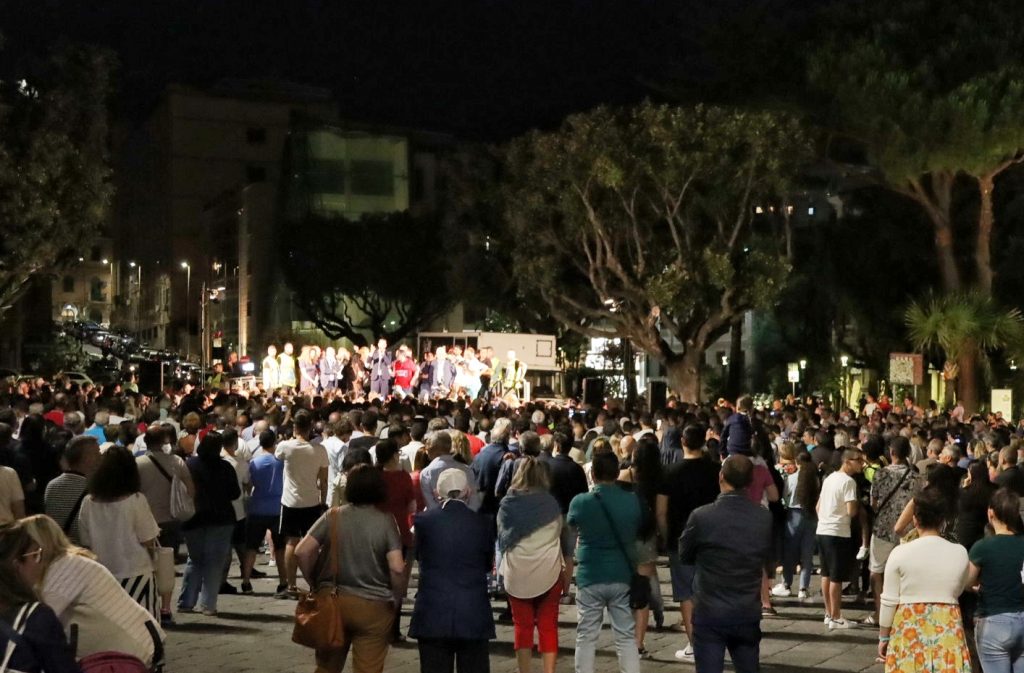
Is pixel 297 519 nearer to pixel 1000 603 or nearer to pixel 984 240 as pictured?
pixel 1000 603

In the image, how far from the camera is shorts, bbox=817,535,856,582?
36.9ft

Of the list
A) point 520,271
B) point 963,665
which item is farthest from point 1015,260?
point 963,665

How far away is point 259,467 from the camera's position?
12.6 m

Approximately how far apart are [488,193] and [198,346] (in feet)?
151

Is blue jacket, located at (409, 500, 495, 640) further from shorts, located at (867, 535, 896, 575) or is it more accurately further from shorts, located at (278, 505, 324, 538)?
shorts, located at (278, 505, 324, 538)

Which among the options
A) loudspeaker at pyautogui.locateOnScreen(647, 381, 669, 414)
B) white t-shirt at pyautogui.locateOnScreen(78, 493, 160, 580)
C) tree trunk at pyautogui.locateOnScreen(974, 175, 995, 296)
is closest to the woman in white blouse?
white t-shirt at pyautogui.locateOnScreen(78, 493, 160, 580)

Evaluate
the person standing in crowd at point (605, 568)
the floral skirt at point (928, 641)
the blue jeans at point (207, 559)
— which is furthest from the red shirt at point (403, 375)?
the floral skirt at point (928, 641)

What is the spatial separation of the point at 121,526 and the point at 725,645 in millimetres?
3498

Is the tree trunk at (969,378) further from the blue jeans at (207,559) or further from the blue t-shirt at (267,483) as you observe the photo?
the blue jeans at (207,559)

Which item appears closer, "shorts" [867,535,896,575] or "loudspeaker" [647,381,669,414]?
"shorts" [867,535,896,575]

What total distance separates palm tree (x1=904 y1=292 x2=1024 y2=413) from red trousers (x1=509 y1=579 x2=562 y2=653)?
24320 millimetres

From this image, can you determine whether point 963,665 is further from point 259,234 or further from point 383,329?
point 259,234

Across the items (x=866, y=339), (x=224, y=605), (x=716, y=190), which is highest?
(x=716, y=190)

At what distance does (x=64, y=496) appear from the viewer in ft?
28.5
